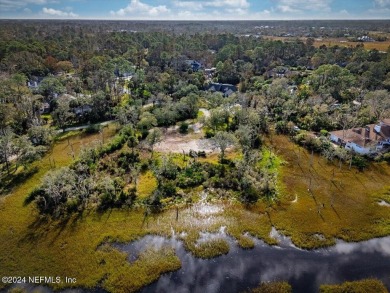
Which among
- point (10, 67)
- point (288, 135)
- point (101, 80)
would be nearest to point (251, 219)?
point (288, 135)

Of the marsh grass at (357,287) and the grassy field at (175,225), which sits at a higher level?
the grassy field at (175,225)

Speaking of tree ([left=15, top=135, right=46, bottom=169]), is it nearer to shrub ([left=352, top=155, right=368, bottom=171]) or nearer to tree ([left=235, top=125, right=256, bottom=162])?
tree ([left=235, top=125, right=256, bottom=162])

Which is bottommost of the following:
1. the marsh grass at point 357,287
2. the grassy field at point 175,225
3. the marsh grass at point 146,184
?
the marsh grass at point 357,287

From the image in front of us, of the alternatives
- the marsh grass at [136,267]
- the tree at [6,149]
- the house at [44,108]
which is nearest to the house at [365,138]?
the marsh grass at [136,267]

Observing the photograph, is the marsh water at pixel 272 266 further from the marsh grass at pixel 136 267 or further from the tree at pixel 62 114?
the tree at pixel 62 114

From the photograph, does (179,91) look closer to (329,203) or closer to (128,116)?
(128,116)

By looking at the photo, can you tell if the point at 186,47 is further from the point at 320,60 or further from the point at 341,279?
the point at 341,279
